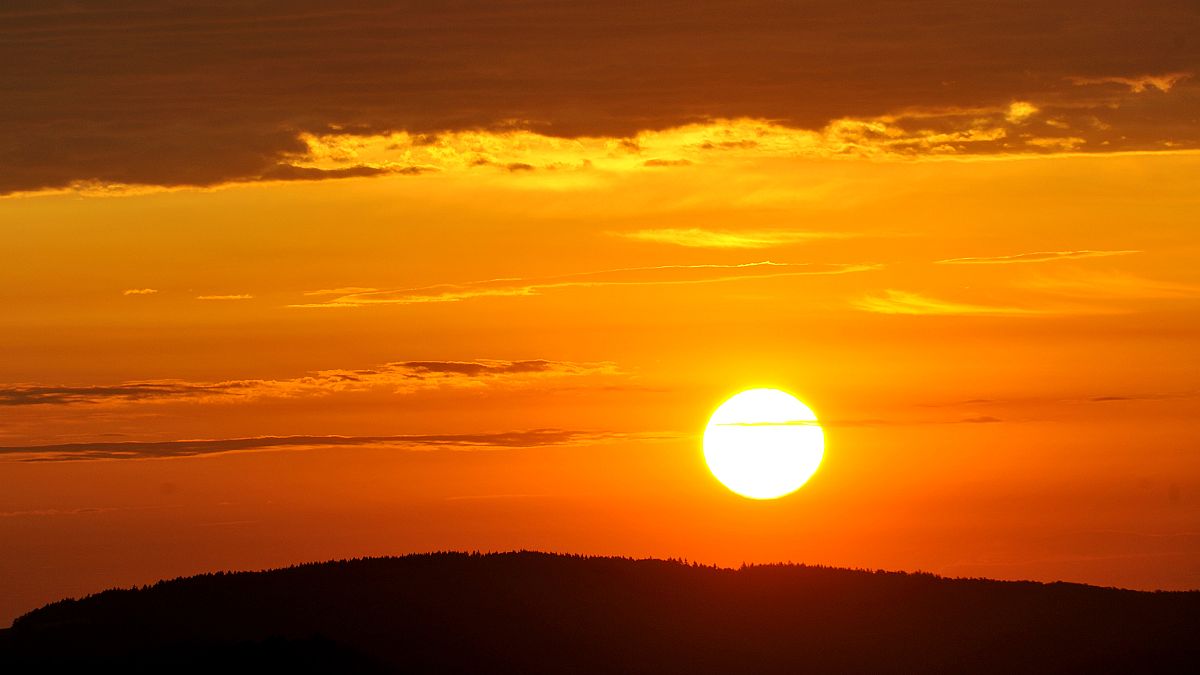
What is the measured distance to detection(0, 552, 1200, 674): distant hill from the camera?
10762 centimetres

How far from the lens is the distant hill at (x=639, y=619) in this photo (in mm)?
107625

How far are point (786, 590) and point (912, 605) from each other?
9.88 m

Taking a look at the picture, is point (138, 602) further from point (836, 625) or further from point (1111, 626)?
point (1111, 626)

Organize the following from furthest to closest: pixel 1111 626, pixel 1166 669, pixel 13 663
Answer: pixel 1111 626 → pixel 1166 669 → pixel 13 663

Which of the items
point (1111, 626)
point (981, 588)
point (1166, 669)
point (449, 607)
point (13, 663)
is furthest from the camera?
point (981, 588)

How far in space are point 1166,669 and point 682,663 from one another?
112 ft

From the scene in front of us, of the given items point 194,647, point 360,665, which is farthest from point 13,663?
point 360,665

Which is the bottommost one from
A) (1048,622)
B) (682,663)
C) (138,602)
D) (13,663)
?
(13,663)

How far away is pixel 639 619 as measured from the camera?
415 feet

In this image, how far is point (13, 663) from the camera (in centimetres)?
8850

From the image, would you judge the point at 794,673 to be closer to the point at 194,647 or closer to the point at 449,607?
the point at 449,607

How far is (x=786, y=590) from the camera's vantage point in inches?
5335

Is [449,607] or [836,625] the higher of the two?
[836,625]

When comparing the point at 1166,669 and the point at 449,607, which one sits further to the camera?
the point at 449,607
